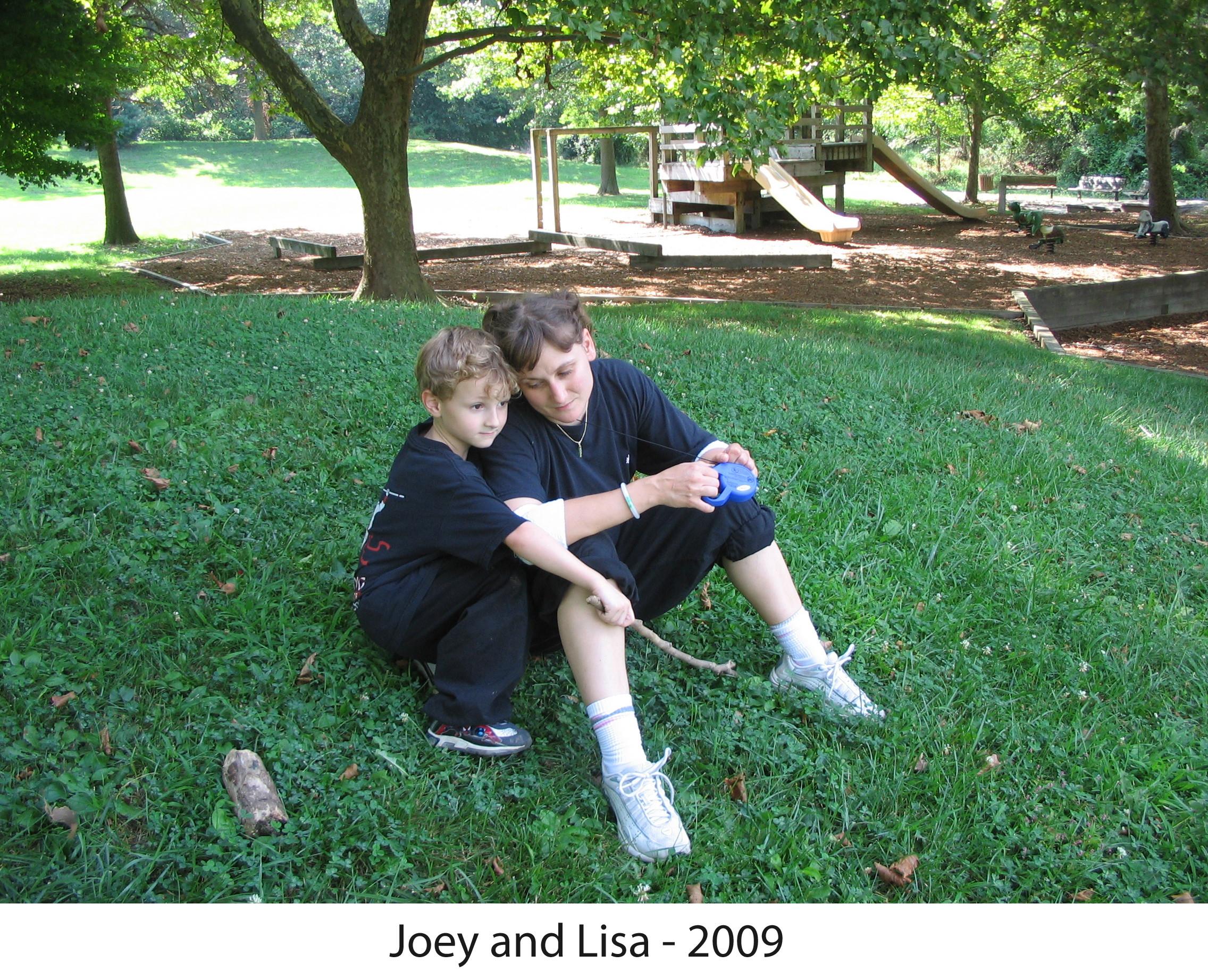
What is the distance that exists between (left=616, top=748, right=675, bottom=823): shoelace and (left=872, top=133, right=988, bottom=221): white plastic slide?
66.5ft

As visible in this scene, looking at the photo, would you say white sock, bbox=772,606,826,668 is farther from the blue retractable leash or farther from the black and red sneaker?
the black and red sneaker

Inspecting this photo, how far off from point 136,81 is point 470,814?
15452 mm

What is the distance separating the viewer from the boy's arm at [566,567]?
2.47 metres

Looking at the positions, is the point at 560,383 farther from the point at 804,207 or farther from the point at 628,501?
Answer: the point at 804,207

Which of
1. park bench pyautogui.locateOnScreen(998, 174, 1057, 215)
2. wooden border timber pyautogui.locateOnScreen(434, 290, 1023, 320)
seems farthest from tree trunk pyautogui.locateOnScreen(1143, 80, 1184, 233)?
wooden border timber pyautogui.locateOnScreen(434, 290, 1023, 320)

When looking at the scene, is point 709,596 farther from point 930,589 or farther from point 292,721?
point 292,721

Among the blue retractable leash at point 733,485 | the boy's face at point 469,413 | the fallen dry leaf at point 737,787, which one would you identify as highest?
the boy's face at point 469,413

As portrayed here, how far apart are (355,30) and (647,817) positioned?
8.82m

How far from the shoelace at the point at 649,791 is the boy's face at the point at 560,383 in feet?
3.32

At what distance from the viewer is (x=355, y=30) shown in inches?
357

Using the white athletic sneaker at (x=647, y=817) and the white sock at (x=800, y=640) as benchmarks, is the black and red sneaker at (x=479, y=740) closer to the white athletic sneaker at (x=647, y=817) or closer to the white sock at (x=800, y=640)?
the white athletic sneaker at (x=647, y=817)

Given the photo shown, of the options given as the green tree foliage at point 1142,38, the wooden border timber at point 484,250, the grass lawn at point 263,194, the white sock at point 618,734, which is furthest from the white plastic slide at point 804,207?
the white sock at point 618,734

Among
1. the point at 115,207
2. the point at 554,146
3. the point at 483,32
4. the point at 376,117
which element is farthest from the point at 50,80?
the point at 115,207

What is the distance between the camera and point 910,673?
3.22m
